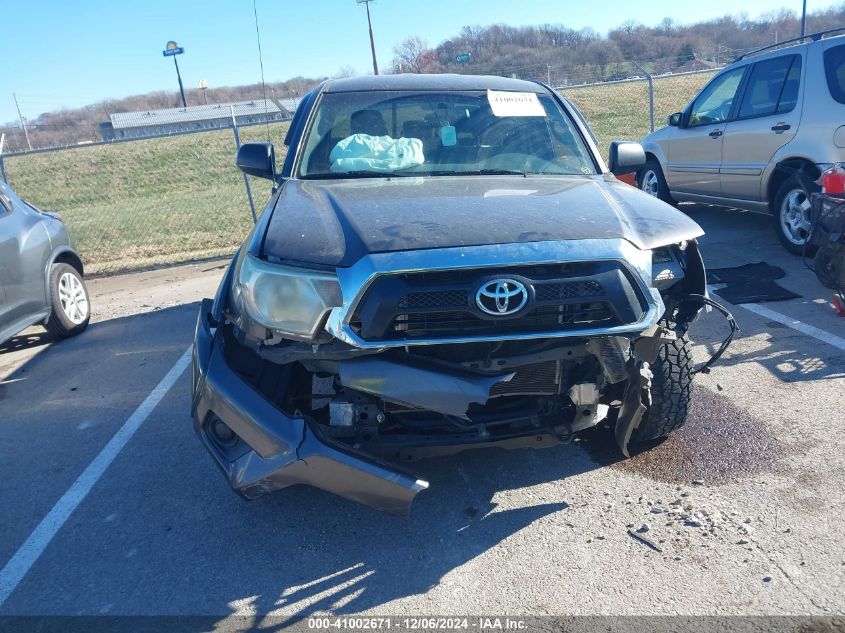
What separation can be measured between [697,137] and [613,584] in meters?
6.97

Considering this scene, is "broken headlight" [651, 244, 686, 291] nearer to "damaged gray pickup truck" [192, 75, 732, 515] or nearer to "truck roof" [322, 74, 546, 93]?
"damaged gray pickup truck" [192, 75, 732, 515]

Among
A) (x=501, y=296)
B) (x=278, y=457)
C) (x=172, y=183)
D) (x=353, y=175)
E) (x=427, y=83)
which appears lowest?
(x=172, y=183)

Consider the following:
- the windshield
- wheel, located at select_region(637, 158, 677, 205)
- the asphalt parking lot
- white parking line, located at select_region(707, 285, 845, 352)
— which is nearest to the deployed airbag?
the windshield

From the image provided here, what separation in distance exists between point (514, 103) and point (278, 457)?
2.84m

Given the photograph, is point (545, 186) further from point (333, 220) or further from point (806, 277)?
point (806, 277)

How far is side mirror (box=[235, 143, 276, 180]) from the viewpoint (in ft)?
14.4

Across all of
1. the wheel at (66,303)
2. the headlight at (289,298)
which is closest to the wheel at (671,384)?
the headlight at (289,298)

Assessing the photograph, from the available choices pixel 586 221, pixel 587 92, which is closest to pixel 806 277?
pixel 586 221

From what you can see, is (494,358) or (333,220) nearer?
(494,358)

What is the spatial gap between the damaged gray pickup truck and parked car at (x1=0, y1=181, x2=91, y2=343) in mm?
3205

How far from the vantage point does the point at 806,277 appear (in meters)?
6.36

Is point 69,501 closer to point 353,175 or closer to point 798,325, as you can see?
point 353,175

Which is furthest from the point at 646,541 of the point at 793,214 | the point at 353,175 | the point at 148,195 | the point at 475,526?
the point at 148,195

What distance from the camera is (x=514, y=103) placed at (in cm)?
444
